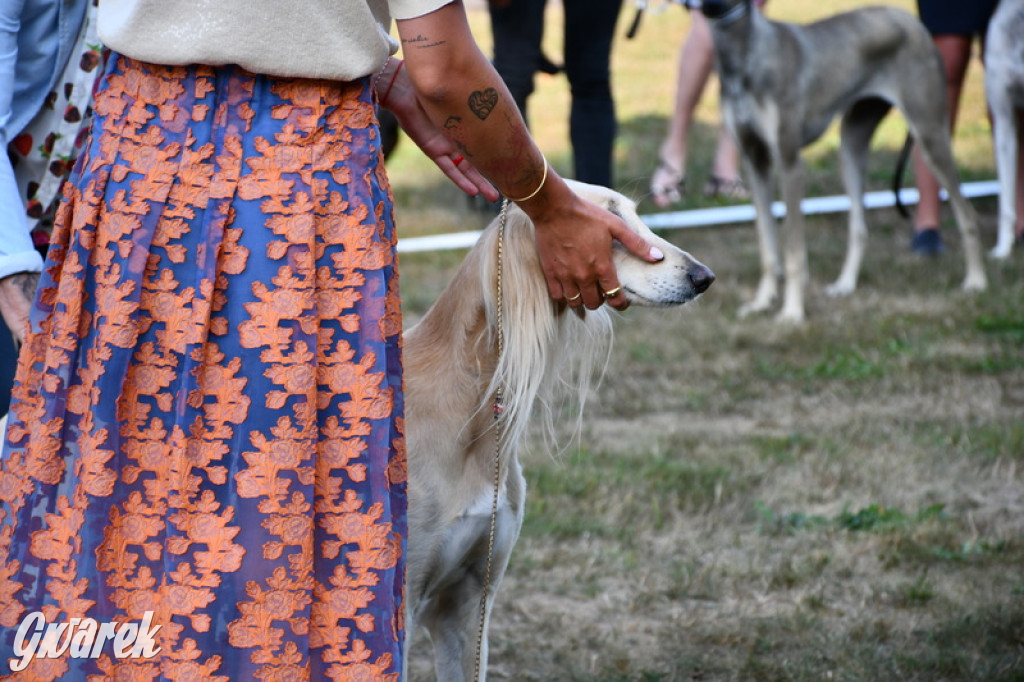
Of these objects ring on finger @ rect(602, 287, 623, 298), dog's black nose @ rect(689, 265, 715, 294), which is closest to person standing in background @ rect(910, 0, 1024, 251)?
dog's black nose @ rect(689, 265, 715, 294)

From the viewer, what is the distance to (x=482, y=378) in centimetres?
243

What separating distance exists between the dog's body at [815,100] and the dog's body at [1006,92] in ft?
1.58

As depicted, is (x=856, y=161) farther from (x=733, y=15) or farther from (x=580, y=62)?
(x=580, y=62)

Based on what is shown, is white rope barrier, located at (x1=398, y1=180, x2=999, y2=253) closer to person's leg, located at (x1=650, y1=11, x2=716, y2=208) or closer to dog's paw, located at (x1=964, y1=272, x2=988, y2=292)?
person's leg, located at (x1=650, y1=11, x2=716, y2=208)

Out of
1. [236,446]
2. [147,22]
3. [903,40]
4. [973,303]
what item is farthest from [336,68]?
[903,40]

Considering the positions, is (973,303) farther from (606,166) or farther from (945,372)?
(606,166)

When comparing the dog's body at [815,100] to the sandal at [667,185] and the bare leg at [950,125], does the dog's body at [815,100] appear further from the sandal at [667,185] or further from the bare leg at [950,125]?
the sandal at [667,185]

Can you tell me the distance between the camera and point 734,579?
365cm

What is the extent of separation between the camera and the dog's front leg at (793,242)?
6262 millimetres

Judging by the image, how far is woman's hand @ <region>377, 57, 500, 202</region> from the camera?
2234 millimetres

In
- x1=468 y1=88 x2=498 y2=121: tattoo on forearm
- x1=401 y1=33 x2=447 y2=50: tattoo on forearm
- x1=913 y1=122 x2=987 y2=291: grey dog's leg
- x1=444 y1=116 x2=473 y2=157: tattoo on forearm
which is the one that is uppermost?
x1=401 y1=33 x2=447 y2=50: tattoo on forearm

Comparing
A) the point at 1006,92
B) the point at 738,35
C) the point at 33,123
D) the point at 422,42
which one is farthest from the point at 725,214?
the point at 422,42

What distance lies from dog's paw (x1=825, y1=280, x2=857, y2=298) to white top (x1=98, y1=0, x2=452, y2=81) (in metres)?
5.36

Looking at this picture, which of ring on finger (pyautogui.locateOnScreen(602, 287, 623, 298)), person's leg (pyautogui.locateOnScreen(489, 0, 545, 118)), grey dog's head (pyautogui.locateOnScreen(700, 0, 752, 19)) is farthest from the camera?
grey dog's head (pyautogui.locateOnScreen(700, 0, 752, 19))
